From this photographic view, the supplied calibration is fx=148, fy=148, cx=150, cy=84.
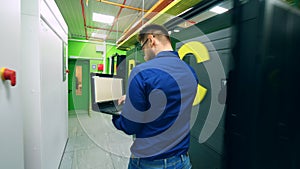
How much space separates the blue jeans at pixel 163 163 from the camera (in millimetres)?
988

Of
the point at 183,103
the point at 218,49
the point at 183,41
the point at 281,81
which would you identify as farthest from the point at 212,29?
the point at 281,81

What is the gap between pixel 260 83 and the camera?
37 cm

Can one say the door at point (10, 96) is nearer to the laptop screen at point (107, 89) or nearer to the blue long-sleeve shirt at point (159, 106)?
the laptop screen at point (107, 89)

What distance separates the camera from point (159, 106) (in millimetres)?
923

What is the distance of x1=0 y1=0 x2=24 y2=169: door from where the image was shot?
73 centimetres

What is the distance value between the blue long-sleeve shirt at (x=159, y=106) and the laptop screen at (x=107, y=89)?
17 centimetres

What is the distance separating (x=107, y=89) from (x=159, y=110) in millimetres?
422

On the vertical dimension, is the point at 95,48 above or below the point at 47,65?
above

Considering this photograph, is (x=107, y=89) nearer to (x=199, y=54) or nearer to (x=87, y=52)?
(x=199, y=54)

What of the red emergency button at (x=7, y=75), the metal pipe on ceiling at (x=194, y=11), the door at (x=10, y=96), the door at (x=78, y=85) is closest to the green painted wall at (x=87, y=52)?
the door at (x=78, y=85)

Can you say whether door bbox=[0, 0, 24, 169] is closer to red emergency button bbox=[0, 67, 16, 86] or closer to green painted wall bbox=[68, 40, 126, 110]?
red emergency button bbox=[0, 67, 16, 86]

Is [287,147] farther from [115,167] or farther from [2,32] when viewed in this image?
[115,167]

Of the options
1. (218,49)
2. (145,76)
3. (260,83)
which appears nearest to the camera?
(260,83)

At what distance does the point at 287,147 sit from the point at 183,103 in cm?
56
